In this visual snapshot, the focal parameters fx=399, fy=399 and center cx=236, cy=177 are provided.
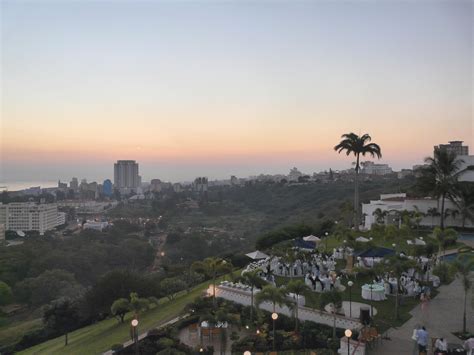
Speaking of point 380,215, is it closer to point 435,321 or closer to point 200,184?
point 435,321

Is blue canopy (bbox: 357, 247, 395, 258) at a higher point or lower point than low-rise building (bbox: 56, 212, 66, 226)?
higher

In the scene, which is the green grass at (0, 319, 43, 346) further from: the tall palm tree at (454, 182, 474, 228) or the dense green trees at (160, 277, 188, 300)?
the tall palm tree at (454, 182, 474, 228)

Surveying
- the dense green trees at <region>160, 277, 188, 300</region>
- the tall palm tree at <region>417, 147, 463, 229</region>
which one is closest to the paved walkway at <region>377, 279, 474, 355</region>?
the dense green trees at <region>160, 277, 188, 300</region>

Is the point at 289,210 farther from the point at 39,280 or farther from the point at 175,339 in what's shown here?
the point at 175,339

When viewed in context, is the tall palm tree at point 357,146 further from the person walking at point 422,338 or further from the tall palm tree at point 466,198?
the person walking at point 422,338

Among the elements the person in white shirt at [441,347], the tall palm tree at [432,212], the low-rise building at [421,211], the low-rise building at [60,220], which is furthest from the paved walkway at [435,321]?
the low-rise building at [60,220]

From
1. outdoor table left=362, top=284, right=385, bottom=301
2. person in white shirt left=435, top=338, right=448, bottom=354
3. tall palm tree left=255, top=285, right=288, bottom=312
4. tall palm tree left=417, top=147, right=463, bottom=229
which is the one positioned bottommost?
outdoor table left=362, top=284, right=385, bottom=301

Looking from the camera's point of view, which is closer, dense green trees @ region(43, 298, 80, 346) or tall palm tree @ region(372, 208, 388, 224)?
dense green trees @ region(43, 298, 80, 346)
